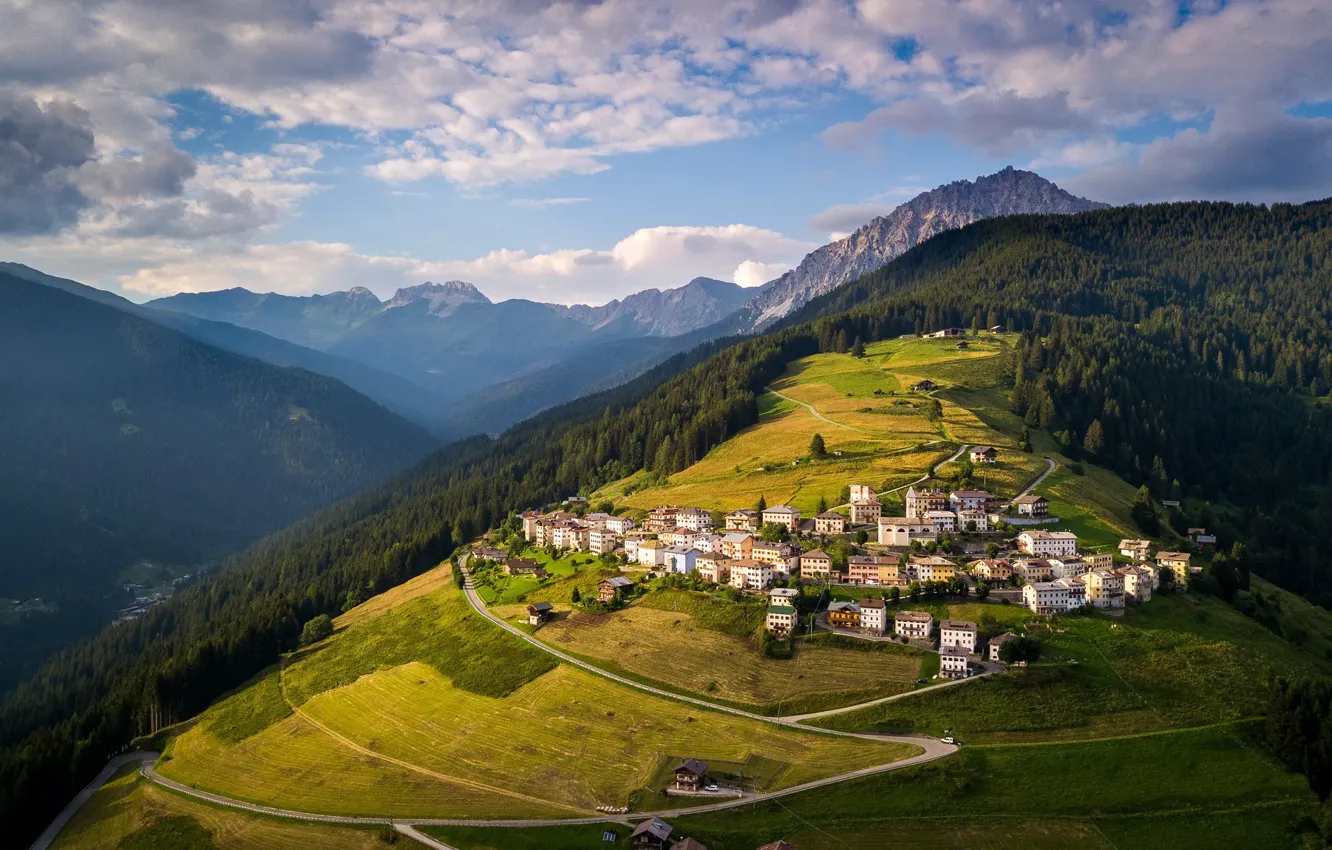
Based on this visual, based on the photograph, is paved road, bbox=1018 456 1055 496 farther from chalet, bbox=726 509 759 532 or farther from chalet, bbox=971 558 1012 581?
chalet, bbox=726 509 759 532

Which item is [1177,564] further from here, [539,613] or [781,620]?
[539,613]

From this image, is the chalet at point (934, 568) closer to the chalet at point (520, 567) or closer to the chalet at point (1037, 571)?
the chalet at point (1037, 571)

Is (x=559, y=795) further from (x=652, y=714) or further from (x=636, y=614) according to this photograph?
(x=636, y=614)

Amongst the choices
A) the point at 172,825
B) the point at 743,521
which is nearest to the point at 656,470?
the point at 743,521

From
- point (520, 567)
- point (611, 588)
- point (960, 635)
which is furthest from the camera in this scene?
point (520, 567)

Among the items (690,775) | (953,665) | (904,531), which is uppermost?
(904,531)

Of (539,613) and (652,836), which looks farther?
(539,613)

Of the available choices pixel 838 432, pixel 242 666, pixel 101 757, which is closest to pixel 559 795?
pixel 101 757

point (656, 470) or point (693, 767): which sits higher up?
point (656, 470)
